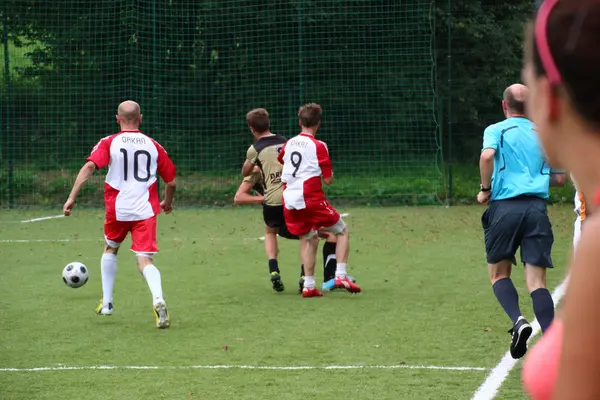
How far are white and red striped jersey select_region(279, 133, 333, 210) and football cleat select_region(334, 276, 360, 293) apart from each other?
0.79m

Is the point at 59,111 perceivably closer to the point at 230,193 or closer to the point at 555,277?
the point at 230,193

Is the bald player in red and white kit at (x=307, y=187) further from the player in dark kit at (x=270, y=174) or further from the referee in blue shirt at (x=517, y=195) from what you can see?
the referee in blue shirt at (x=517, y=195)

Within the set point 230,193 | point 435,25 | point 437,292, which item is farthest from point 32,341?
point 435,25

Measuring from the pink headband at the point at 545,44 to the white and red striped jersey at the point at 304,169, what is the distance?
8.66 m

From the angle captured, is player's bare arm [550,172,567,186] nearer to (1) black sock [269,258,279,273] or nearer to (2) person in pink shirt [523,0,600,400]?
(1) black sock [269,258,279,273]

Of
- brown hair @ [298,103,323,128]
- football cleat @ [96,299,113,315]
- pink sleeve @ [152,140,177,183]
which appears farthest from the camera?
brown hair @ [298,103,323,128]

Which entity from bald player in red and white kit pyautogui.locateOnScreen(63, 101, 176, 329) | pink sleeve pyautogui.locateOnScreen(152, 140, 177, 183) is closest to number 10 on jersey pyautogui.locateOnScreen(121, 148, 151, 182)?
bald player in red and white kit pyautogui.locateOnScreen(63, 101, 176, 329)

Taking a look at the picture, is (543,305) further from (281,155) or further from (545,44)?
(545,44)

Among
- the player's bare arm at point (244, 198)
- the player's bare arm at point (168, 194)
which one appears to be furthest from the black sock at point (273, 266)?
the player's bare arm at point (168, 194)

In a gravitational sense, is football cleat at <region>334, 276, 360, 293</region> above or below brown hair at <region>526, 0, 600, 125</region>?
below

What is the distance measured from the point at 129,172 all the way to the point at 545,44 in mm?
7699

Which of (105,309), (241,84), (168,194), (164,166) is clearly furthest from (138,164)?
(241,84)

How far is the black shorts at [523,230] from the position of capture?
680 cm

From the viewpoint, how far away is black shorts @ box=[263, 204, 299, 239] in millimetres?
10398
